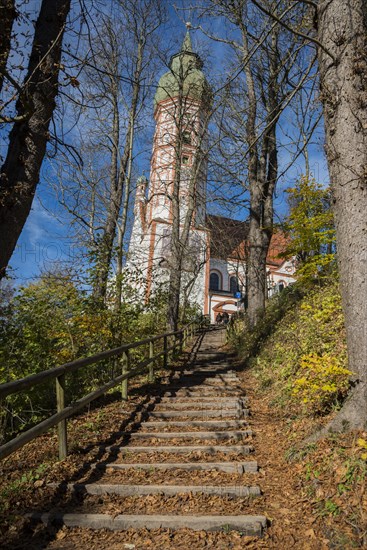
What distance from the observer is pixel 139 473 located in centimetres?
396

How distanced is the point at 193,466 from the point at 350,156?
3695mm

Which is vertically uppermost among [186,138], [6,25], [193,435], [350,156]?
[186,138]

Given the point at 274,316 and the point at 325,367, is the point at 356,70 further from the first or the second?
the point at 274,316

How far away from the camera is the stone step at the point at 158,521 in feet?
9.79

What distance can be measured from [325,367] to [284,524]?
164 cm

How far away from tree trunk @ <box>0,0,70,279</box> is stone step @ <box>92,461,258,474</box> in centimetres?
239

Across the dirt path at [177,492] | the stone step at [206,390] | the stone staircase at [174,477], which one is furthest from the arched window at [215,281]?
the dirt path at [177,492]

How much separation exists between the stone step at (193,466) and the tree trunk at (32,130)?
2.39 metres

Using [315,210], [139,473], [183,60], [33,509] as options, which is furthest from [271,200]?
[33,509]

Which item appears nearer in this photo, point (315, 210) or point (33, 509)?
point (33, 509)

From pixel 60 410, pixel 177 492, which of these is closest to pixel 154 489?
pixel 177 492

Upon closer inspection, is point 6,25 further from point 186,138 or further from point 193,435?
point 186,138

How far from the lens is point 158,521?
9.99ft

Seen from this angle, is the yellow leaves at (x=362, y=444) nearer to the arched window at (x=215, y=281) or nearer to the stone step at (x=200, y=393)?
the stone step at (x=200, y=393)
